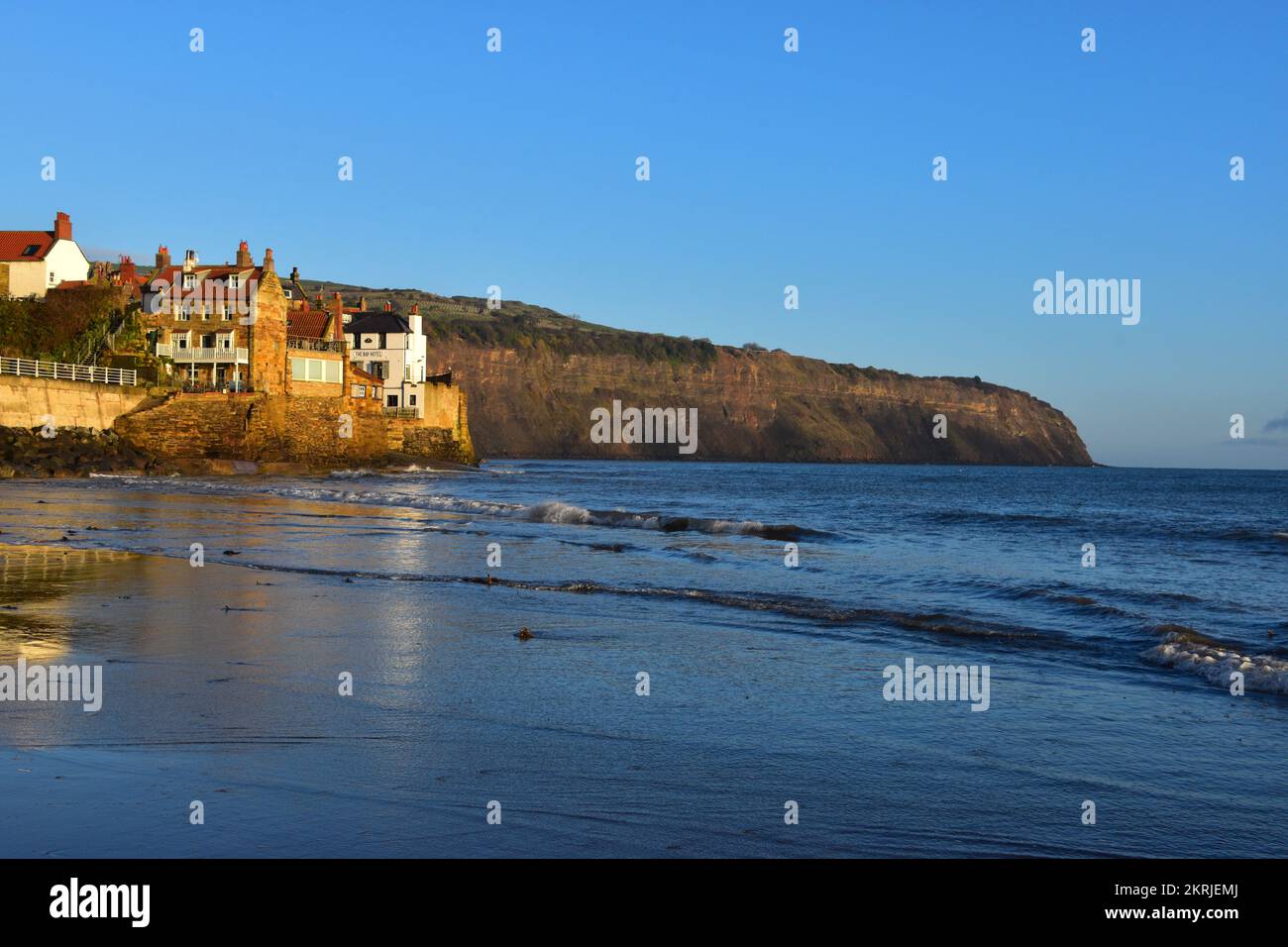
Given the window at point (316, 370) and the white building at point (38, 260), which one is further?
the white building at point (38, 260)

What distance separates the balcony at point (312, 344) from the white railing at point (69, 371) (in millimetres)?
10627

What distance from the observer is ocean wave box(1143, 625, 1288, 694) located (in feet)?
36.0

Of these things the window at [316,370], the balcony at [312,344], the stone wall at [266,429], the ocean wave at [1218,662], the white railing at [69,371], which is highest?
the balcony at [312,344]

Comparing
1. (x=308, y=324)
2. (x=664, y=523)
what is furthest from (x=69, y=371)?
(x=664, y=523)

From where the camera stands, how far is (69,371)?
2549 inches

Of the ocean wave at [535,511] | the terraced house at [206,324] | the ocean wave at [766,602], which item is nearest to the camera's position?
the ocean wave at [766,602]

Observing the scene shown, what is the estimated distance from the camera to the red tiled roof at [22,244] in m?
75.9

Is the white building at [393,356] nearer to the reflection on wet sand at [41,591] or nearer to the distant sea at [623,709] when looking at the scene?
the distant sea at [623,709]

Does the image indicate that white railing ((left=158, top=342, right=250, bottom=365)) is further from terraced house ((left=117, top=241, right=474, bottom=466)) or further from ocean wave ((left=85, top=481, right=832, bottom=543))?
ocean wave ((left=85, top=481, right=832, bottom=543))

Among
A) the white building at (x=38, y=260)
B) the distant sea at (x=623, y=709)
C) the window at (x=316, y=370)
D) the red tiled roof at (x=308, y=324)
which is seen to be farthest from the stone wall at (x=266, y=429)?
the distant sea at (x=623, y=709)

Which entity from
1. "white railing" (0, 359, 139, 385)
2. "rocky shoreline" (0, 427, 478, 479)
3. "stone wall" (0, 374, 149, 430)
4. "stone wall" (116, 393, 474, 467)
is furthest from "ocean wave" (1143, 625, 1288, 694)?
"stone wall" (116, 393, 474, 467)

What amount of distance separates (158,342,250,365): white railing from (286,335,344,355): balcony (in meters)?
4.58

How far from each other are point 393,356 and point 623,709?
269ft
